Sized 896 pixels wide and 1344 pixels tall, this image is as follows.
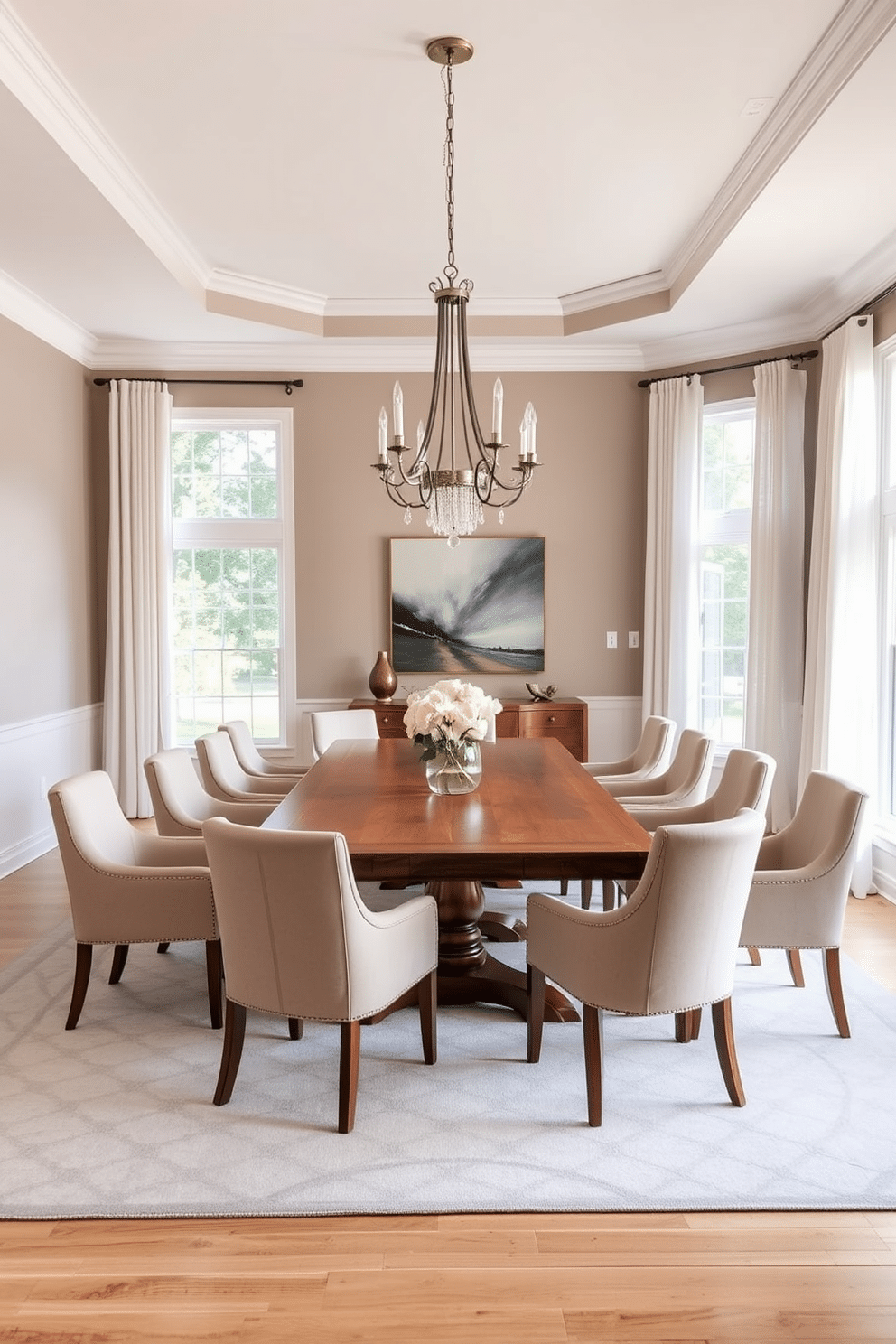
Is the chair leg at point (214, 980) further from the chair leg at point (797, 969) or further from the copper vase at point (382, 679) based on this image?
the copper vase at point (382, 679)

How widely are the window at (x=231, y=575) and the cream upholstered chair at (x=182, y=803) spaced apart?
7.95ft

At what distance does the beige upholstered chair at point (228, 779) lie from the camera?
435 cm

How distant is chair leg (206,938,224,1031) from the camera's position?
126 inches

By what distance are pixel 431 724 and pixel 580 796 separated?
1.91 feet

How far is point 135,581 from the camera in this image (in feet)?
20.8

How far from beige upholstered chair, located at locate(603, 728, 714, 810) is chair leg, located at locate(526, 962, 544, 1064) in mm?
1243

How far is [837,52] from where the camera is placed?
3180 millimetres

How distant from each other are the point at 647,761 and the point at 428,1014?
7.31 feet

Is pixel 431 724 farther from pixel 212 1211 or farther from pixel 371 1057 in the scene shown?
→ pixel 212 1211

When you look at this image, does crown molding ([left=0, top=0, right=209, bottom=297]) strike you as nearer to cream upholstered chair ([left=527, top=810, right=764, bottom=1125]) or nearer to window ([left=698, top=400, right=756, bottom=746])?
cream upholstered chair ([left=527, top=810, right=764, bottom=1125])

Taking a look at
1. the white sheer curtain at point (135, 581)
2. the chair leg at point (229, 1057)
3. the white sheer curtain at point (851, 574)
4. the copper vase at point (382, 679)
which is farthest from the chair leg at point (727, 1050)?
the white sheer curtain at point (135, 581)

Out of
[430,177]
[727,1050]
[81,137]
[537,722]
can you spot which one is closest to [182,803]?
[727,1050]

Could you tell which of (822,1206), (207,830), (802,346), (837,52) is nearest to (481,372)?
(802,346)

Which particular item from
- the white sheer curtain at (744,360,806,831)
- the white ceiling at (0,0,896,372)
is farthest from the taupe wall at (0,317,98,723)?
the white sheer curtain at (744,360,806,831)
